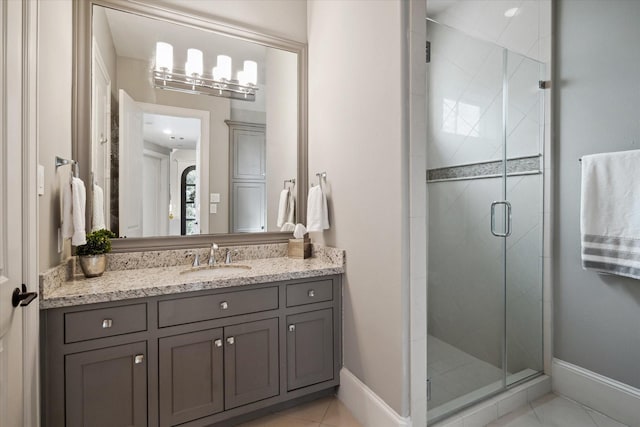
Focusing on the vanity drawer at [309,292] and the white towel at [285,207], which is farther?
the white towel at [285,207]

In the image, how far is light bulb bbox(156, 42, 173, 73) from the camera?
2.03 metres

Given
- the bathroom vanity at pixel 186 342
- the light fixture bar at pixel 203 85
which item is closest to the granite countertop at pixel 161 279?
the bathroom vanity at pixel 186 342

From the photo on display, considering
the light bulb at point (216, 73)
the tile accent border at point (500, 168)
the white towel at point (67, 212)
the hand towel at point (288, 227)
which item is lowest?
the hand towel at point (288, 227)

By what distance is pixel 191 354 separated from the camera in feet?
5.22

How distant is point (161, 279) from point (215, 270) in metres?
0.38

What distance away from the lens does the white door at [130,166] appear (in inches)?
76.0

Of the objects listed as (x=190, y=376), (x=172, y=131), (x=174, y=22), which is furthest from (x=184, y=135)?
(x=190, y=376)

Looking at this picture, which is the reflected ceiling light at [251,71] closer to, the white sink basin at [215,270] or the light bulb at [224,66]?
the light bulb at [224,66]

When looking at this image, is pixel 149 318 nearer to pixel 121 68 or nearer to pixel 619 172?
pixel 121 68

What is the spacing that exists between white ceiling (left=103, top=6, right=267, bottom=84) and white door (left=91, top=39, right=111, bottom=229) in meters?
0.19

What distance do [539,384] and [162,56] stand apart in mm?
3247

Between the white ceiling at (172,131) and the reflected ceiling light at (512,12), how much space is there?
2.40 m

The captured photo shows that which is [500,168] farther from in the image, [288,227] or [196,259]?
[196,259]

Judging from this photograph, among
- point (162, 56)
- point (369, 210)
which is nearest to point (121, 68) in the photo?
point (162, 56)
